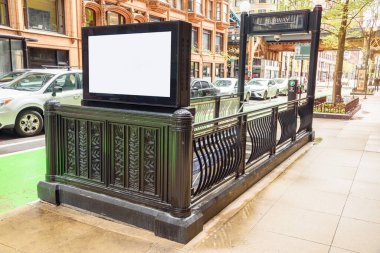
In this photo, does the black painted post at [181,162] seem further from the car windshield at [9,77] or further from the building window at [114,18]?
the building window at [114,18]

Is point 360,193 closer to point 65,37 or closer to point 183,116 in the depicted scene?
point 183,116

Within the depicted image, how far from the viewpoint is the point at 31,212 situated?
4.05 m

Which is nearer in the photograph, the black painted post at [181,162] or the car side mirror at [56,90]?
the black painted post at [181,162]

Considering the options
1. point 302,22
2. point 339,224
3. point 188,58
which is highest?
point 302,22

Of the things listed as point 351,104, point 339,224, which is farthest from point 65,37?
point 339,224

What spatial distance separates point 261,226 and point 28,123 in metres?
7.55

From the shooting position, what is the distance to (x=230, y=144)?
440cm

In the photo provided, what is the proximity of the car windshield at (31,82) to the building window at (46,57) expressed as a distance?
412 inches

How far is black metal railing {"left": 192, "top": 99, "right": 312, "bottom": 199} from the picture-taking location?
3.86 metres

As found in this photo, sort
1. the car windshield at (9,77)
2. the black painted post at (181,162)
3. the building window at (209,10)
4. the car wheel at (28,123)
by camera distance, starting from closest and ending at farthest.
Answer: the black painted post at (181,162) → the car wheel at (28,123) → the car windshield at (9,77) → the building window at (209,10)

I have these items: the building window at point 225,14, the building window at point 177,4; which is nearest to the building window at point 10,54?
the building window at point 177,4

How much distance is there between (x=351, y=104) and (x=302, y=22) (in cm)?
930

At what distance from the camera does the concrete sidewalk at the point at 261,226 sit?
3.37 metres

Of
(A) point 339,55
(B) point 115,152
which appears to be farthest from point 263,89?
(B) point 115,152
